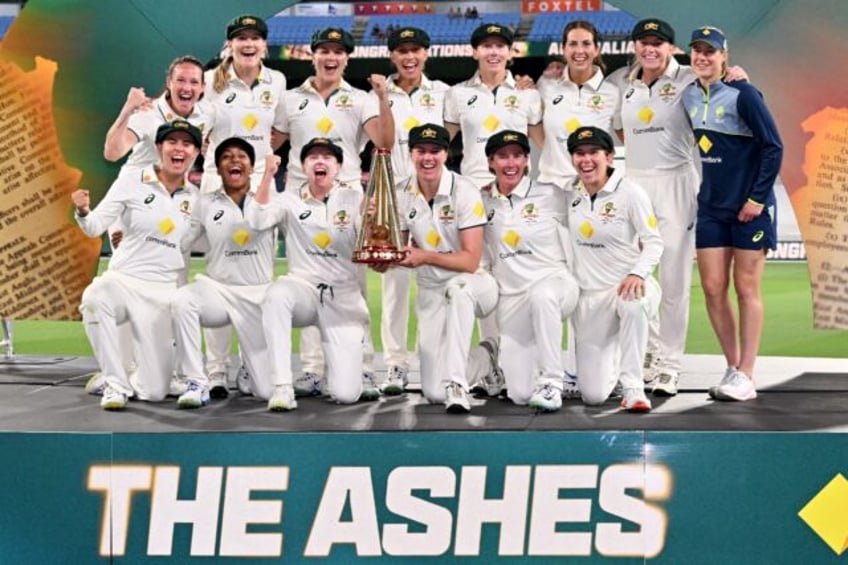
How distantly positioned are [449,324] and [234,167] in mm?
1539

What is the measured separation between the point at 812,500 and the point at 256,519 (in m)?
2.46

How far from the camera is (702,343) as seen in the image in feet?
35.1

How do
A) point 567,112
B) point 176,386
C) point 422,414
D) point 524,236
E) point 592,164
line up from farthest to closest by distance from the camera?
point 567,112 → point 176,386 → point 524,236 → point 592,164 → point 422,414

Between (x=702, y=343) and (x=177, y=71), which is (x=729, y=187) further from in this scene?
(x=702, y=343)

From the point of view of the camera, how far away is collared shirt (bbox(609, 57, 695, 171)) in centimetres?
725

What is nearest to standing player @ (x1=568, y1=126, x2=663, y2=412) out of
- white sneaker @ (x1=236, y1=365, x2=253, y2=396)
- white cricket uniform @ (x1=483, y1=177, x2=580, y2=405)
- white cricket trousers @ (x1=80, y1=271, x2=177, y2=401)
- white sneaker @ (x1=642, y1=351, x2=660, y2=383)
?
white cricket uniform @ (x1=483, y1=177, x2=580, y2=405)

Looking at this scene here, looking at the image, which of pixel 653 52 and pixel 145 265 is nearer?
pixel 145 265

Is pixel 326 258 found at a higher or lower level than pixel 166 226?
lower

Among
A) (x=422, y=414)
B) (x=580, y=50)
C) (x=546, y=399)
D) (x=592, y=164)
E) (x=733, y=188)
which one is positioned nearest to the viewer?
(x=422, y=414)

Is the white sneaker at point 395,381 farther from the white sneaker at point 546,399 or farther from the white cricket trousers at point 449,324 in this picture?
the white sneaker at point 546,399

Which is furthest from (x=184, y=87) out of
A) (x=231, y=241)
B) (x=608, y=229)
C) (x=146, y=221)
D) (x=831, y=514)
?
(x=831, y=514)

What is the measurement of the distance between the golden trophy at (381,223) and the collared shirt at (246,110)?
4.36 feet

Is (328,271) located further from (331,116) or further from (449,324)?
(331,116)

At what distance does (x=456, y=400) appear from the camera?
21.1ft
